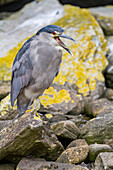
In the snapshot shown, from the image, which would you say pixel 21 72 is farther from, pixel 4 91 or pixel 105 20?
pixel 105 20

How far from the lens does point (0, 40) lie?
23.5ft

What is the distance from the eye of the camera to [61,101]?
16.9ft

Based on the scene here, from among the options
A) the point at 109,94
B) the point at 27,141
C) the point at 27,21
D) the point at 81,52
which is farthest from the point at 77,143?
the point at 27,21

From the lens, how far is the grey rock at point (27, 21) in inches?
274

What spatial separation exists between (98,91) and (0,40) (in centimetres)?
344

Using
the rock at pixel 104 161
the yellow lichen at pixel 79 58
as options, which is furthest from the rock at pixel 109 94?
the rock at pixel 104 161

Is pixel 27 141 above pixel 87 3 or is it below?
below

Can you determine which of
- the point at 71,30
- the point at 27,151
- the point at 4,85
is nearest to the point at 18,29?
the point at 71,30

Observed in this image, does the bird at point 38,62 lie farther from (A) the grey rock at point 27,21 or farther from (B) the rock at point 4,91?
(A) the grey rock at point 27,21

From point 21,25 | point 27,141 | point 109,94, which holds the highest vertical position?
point 21,25

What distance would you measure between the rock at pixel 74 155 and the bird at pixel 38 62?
1.21 metres

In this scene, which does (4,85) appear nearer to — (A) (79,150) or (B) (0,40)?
(B) (0,40)

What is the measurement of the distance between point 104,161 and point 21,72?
80.4 inches

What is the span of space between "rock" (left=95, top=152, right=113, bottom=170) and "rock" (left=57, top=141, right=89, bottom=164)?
24 cm
